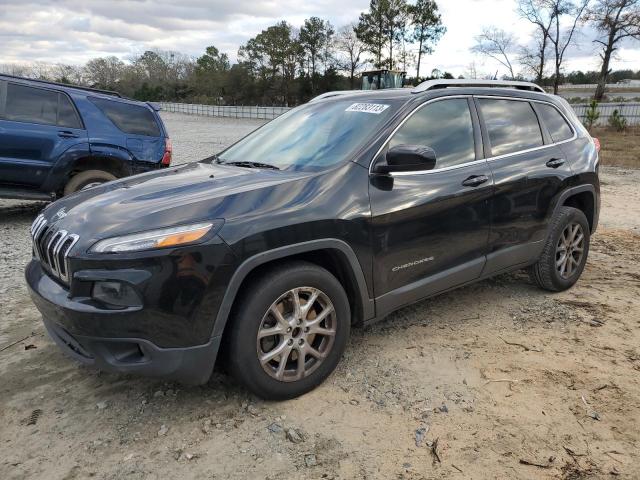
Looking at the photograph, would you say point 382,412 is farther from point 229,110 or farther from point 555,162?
point 229,110

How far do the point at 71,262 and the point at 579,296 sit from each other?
412 cm

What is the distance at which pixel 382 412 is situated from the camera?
2932mm

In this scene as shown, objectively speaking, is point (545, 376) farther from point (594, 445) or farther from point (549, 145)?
point (549, 145)

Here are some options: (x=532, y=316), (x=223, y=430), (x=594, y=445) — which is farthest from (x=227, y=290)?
(x=532, y=316)

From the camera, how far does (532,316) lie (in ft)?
14.0

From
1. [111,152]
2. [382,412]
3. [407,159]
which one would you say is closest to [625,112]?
[111,152]

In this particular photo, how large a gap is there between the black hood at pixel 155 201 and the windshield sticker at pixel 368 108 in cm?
81

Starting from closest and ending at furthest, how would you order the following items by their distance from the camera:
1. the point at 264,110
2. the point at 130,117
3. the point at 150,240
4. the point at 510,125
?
the point at 150,240 < the point at 510,125 < the point at 130,117 < the point at 264,110

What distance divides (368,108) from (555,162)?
5.98ft

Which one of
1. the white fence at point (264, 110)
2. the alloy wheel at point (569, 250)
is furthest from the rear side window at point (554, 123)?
the white fence at point (264, 110)

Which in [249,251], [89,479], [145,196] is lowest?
[89,479]

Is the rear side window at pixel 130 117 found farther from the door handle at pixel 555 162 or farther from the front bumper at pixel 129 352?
the door handle at pixel 555 162

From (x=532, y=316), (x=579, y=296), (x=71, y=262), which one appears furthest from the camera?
(x=579, y=296)

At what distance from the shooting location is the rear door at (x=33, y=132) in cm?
675
